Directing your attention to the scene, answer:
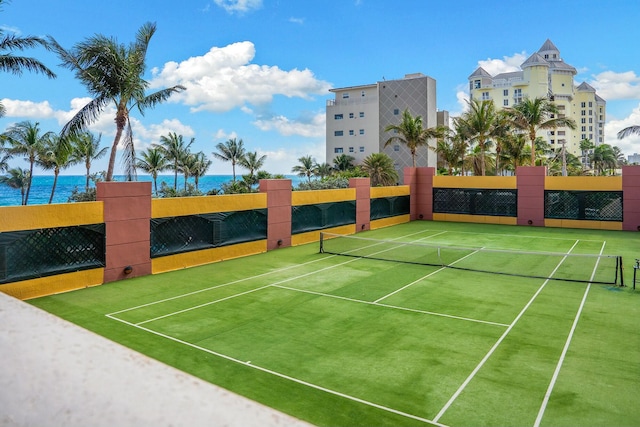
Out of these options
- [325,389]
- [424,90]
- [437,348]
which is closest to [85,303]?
[325,389]

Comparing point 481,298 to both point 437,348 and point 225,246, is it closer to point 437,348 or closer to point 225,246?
point 437,348

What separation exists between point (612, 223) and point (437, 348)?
26082 millimetres

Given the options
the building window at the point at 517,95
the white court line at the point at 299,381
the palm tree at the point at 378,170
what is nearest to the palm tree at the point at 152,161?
the palm tree at the point at 378,170

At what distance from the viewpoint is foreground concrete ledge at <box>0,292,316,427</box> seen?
1.37 metres

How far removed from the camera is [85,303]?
14.0 m

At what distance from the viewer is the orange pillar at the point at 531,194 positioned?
107 ft

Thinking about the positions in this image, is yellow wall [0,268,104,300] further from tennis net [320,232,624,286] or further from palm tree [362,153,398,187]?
palm tree [362,153,398,187]

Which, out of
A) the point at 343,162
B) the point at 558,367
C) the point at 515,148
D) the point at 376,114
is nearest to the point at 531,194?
the point at 515,148

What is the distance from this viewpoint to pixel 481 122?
139 feet

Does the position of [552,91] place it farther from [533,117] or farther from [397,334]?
[397,334]

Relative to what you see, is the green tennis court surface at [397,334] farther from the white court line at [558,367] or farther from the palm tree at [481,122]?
the palm tree at [481,122]

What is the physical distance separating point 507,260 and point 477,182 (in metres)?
15.6

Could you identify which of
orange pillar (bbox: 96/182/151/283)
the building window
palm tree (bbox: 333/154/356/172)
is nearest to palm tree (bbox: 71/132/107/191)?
palm tree (bbox: 333/154/356/172)

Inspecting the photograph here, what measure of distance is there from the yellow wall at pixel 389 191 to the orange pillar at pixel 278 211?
8.70 m
